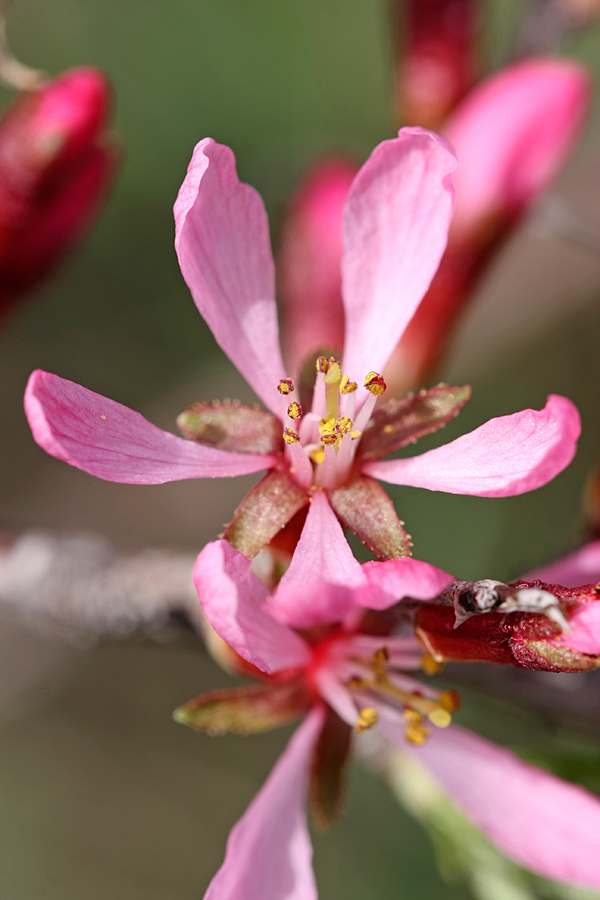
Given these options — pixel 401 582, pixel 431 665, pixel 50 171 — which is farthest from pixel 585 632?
pixel 50 171

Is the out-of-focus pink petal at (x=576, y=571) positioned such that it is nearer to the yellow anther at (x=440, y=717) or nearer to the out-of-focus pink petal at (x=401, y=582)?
the yellow anther at (x=440, y=717)

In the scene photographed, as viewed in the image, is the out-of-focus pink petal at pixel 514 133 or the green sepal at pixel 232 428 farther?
the out-of-focus pink petal at pixel 514 133

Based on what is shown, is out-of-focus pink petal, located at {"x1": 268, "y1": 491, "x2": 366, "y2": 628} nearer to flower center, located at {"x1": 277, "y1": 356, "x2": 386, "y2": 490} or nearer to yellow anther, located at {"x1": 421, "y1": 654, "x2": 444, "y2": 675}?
flower center, located at {"x1": 277, "y1": 356, "x2": 386, "y2": 490}

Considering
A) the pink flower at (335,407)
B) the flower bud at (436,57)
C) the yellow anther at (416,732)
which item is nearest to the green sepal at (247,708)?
the yellow anther at (416,732)

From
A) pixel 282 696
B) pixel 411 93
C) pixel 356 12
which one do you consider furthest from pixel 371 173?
pixel 356 12

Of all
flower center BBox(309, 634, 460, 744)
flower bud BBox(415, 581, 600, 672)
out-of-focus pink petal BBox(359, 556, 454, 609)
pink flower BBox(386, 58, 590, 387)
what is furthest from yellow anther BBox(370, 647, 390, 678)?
pink flower BBox(386, 58, 590, 387)

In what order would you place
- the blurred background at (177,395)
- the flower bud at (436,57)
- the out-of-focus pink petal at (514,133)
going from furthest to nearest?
1. the blurred background at (177,395)
2. the flower bud at (436,57)
3. the out-of-focus pink petal at (514,133)
